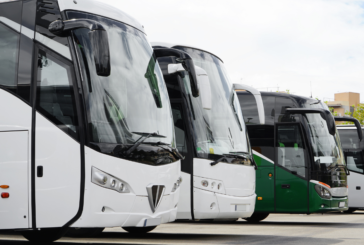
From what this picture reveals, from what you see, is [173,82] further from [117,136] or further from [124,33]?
[117,136]

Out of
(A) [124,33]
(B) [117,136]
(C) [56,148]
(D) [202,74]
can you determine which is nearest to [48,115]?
(C) [56,148]

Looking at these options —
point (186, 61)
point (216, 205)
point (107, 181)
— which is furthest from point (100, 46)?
point (216, 205)

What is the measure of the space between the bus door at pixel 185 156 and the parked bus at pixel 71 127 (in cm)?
213

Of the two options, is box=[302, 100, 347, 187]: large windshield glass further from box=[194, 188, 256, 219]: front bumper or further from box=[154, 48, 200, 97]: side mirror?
box=[154, 48, 200, 97]: side mirror

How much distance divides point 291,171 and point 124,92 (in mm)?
8376

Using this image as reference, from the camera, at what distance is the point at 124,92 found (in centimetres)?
798

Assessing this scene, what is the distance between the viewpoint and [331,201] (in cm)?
1514

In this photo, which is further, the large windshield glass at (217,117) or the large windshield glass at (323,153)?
the large windshield glass at (323,153)

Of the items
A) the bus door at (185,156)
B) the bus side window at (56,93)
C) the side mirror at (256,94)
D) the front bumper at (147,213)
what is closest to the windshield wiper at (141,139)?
the front bumper at (147,213)

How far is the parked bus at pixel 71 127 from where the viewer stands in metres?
7.40

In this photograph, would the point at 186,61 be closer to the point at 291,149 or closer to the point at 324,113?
the point at 324,113

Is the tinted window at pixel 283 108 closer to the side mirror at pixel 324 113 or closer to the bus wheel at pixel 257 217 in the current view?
the side mirror at pixel 324 113

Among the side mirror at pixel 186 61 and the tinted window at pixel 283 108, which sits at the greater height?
the side mirror at pixel 186 61

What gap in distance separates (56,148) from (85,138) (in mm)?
381
